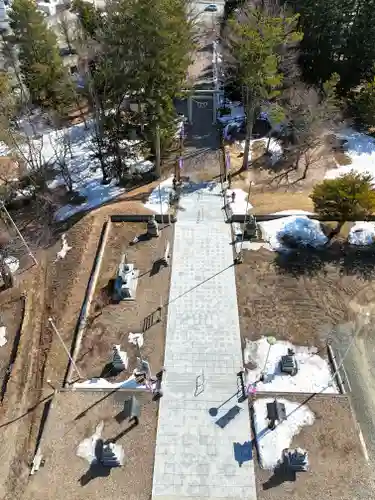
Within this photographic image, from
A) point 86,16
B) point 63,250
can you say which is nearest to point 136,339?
point 63,250

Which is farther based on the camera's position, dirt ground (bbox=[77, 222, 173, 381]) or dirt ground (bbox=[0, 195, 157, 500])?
dirt ground (bbox=[77, 222, 173, 381])

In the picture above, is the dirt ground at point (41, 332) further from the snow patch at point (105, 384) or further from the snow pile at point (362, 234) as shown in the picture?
the snow pile at point (362, 234)

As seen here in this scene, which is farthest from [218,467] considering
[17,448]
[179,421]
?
[17,448]

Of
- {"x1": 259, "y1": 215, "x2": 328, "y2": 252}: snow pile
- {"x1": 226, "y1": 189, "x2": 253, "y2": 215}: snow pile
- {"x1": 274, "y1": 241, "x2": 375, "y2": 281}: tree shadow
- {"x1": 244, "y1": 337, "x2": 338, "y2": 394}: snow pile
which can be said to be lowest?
{"x1": 244, "y1": 337, "x2": 338, "y2": 394}: snow pile

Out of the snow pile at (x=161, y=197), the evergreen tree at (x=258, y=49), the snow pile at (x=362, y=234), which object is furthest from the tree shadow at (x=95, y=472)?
the evergreen tree at (x=258, y=49)

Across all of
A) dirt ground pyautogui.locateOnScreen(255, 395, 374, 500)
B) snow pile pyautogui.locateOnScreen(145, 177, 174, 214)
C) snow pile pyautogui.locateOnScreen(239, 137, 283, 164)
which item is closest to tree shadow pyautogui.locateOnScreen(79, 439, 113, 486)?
dirt ground pyautogui.locateOnScreen(255, 395, 374, 500)

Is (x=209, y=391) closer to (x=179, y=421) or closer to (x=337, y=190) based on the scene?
(x=179, y=421)

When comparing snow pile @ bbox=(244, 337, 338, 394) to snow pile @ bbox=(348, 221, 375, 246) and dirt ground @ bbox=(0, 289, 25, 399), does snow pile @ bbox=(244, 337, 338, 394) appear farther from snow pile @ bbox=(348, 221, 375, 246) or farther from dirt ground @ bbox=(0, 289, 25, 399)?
dirt ground @ bbox=(0, 289, 25, 399)

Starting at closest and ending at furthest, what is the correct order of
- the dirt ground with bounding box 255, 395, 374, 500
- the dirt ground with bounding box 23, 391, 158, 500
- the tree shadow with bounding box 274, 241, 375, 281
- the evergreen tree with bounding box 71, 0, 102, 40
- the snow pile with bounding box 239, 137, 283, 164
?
1. the dirt ground with bounding box 255, 395, 374, 500
2. the dirt ground with bounding box 23, 391, 158, 500
3. the tree shadow with bounding box 274, 241, 375, 281
4. the snow pile with bounding box 239, 137, 283, 164
5. the evergreen tree with bounding box 71, 0, 102, 40
